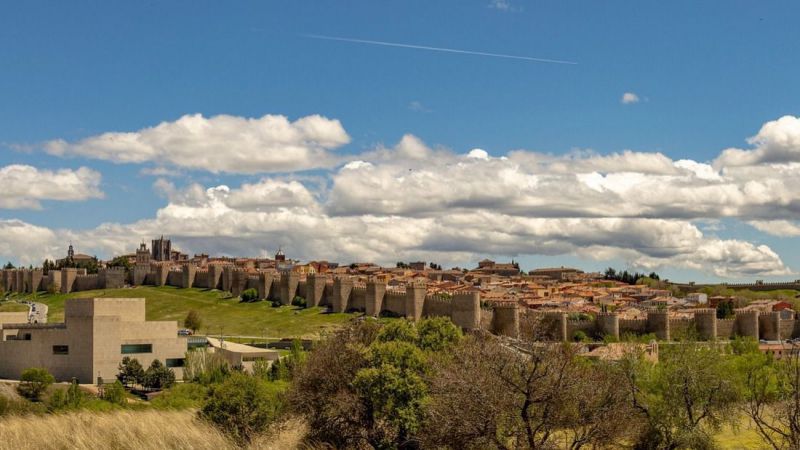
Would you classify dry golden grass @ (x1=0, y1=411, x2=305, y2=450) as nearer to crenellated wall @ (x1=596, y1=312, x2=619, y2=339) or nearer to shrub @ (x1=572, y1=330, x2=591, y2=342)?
shrub @ (x1=572, y1=330, x2=591, y2=342)

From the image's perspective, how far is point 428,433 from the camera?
26.4 m

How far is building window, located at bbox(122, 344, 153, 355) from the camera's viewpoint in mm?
55844

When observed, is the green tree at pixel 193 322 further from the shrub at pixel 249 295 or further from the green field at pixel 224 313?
the shrub at pixel 249 295

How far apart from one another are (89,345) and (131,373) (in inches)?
142

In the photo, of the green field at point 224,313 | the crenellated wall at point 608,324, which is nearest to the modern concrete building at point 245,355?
the green field at point 224,313

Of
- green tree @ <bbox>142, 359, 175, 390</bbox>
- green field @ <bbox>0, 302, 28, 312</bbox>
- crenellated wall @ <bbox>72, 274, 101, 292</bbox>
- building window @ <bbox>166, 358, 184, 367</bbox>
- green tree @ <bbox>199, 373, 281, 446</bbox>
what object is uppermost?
crenellated wall @ <bbox>72, 274, 101, 292</bbox>

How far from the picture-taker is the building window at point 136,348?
55.8m

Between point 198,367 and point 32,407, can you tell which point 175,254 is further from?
point 32,407

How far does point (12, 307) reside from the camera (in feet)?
308

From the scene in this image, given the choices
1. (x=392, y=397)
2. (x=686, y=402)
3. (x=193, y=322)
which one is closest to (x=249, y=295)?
(x=193, y=322)

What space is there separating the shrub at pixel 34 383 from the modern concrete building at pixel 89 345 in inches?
93.5

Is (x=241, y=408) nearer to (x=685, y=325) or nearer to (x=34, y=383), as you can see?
(x=34, y=383)

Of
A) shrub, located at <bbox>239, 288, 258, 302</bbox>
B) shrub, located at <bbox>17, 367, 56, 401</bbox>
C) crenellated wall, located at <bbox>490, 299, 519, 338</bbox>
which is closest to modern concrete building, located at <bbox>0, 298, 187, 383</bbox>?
shrub, located at <bbox>17, 367, 56, 401</bbox>

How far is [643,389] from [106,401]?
914 inches
